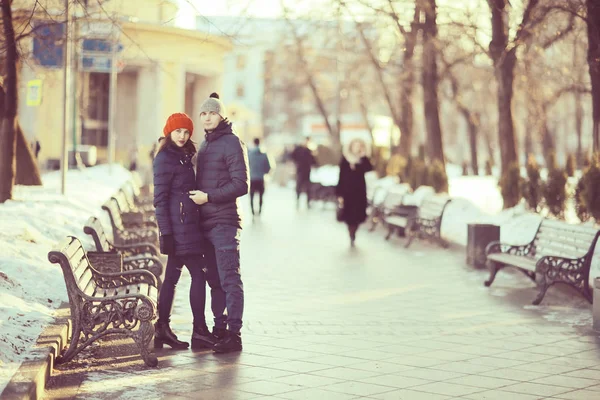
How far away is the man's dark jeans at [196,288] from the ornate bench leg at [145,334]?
2.39ft

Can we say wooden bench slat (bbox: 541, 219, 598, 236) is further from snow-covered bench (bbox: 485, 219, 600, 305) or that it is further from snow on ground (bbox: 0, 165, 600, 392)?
snow on ground (bbox: 0, 165, 600, 392)

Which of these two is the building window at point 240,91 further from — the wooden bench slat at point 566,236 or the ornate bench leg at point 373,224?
the wooden bench slat at point 566,236

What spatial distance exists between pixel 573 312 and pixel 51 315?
5.49 meters

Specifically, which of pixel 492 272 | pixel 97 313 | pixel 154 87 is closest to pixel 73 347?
pixel 97 313

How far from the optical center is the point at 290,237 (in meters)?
21.2

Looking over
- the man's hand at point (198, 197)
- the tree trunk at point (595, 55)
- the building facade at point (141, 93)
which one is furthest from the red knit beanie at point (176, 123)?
the building facade at point (141, 93)

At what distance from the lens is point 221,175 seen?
8797mm

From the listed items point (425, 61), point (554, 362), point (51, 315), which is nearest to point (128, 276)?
point (51, 315)

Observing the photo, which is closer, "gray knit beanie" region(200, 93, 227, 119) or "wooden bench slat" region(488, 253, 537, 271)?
"gray knit beanie" region(200, 93, 227, 119)

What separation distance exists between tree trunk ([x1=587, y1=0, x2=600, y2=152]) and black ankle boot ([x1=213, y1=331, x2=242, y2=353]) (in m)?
8.80

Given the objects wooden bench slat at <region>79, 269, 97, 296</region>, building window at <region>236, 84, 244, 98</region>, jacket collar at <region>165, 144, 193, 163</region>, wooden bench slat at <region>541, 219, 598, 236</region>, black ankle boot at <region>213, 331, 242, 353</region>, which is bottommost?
black ankle boot at <region>213, 331, 242, 353</region>

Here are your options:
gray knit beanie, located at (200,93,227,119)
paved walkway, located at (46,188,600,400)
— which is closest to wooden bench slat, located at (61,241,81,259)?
paved walkway, located at (46,188,600,400)

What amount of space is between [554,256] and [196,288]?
4.70m

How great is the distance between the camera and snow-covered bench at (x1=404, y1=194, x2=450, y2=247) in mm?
19234
